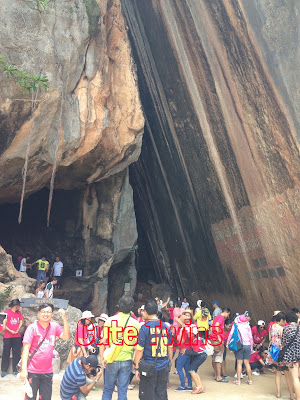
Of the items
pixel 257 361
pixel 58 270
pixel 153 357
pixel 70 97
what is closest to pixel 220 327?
pixel 257 361

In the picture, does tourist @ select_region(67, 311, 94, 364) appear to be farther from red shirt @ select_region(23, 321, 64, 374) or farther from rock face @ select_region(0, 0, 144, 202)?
rock face @ select_region(0, 0, 144, 202)

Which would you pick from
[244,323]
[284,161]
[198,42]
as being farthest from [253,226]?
[198,42]

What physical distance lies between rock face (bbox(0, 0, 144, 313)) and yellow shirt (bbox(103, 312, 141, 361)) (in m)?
5.03

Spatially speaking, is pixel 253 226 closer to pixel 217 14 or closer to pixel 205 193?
pixel 205 193

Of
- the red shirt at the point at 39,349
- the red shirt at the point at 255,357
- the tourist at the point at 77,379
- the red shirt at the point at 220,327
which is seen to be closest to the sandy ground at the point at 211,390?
Result: the red shirt at the point at 255,357

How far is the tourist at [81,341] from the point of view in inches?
191

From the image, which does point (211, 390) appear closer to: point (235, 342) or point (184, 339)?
point (235, 342)

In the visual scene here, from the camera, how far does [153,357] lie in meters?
3.98

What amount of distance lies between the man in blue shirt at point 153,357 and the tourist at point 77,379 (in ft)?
1.41

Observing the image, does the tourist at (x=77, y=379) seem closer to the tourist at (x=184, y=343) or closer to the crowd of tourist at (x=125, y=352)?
the crowd of tourist at (x=125, y=352)

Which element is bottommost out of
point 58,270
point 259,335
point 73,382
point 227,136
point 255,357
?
point 73,382

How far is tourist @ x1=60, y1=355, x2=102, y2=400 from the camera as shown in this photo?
387 cm

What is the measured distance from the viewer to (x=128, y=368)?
3.99 metres

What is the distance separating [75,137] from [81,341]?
4880mm
